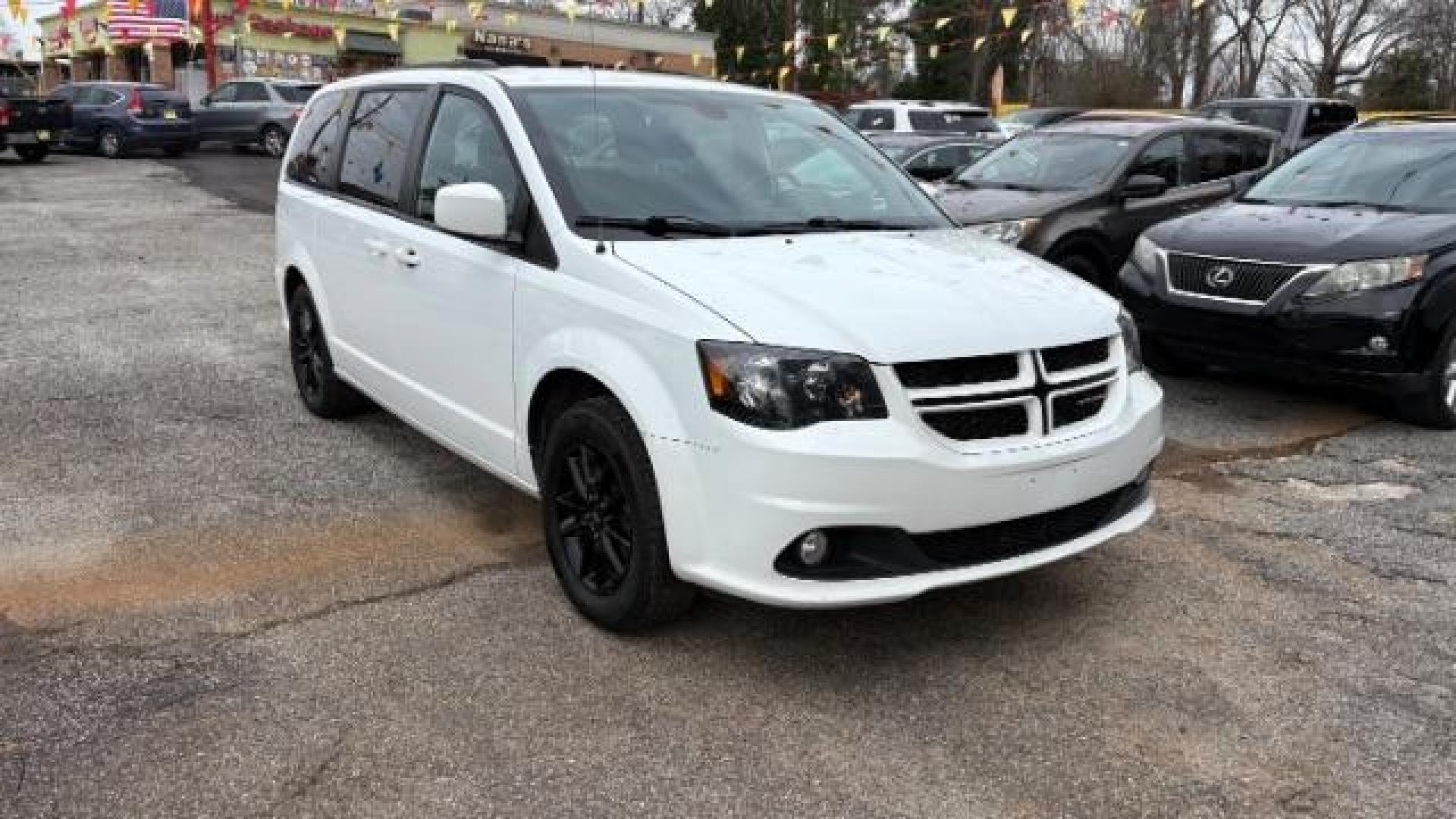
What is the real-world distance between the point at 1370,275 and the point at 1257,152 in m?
4.71

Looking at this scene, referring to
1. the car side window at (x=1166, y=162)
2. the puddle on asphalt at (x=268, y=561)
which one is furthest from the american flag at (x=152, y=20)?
the puddle on asphalt at (x=268, y=561)

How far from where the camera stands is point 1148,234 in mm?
7316

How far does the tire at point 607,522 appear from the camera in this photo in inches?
138

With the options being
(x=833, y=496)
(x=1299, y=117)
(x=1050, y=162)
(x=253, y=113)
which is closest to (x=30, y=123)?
(x=253, y=113)

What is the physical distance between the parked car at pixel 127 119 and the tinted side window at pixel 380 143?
22070 millimetres

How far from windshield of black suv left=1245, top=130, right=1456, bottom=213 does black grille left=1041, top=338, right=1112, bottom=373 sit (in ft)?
13.5

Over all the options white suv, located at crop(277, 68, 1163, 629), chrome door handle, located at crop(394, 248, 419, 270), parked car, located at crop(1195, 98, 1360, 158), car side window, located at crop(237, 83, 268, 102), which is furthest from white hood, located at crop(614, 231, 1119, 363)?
car side window, located at crop(237, 83, 268, 102)

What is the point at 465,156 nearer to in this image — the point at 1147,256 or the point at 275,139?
the point at 1147,256

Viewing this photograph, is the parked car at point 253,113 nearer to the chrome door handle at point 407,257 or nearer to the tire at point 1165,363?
the tire at point 1165,363

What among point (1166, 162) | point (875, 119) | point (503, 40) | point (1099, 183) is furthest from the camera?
point (503, 40)

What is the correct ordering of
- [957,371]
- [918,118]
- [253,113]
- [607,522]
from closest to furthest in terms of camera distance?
[957,371] < [607,522] < [918,118] < [253,113]

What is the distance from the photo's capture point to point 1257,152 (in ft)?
34.4

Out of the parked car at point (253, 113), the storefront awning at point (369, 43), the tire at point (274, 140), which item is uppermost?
the storefront awning at point (369, 43)

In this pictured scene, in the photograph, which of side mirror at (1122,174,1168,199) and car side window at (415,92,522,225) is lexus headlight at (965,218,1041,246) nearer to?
side mirror at (1122,174,1168,199)
